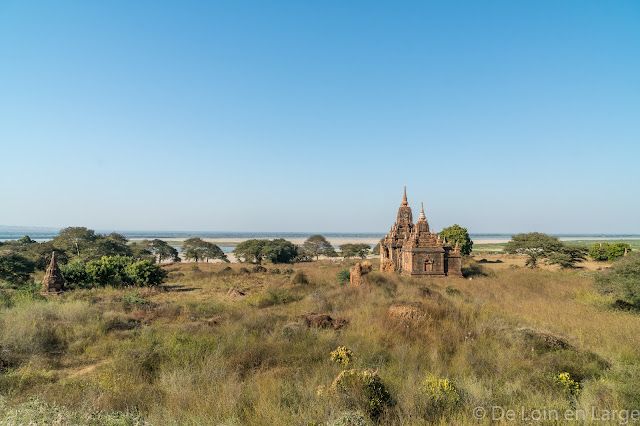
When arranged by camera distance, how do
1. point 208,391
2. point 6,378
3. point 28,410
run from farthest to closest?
point 6,378, point 208,391, point 28,410

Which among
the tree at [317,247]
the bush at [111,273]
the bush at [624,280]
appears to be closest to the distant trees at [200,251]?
the tree at [317,247]

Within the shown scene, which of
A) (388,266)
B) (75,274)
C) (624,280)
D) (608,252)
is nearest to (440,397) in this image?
(624,280)

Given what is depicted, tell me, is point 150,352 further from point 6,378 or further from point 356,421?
point 356,421

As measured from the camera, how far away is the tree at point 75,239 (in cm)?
3462

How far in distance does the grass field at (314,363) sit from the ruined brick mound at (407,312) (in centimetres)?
5

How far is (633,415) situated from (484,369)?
2.18 metres

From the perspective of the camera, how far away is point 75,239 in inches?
1391

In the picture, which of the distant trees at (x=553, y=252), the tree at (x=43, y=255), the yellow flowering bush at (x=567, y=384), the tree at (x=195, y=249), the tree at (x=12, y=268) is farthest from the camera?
the tree at (x=195, y=249)

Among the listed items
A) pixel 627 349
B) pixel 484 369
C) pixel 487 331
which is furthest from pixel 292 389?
pixel 627 349

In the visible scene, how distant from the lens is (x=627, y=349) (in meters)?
6.86

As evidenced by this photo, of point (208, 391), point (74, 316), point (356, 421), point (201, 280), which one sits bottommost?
point (201, 280)

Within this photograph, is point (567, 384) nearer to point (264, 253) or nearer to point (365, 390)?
point (365, 390)

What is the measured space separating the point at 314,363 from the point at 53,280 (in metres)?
19.5

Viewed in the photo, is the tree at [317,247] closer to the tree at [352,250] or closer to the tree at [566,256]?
the tree at [352,250]
